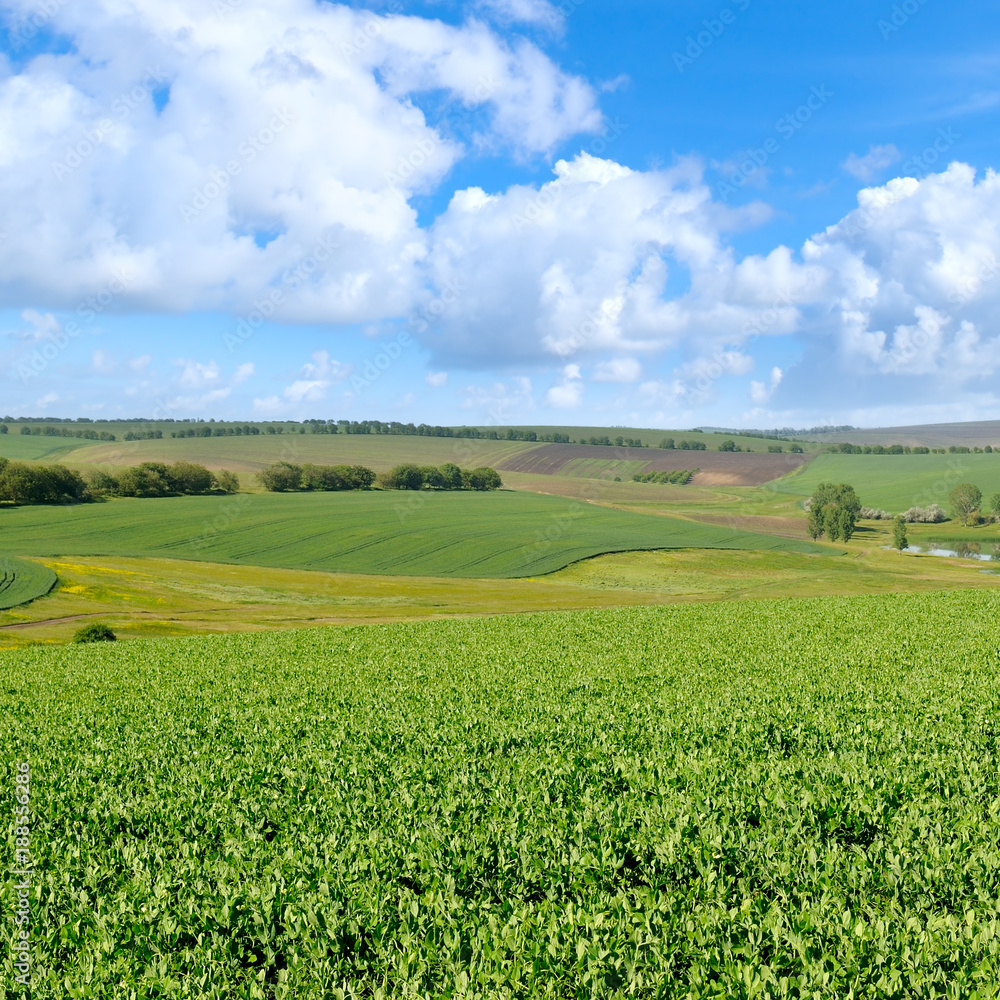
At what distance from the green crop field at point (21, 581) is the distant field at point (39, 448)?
105 meters

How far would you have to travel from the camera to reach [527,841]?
9242 millimetres

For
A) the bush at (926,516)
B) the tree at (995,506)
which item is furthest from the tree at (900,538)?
the tree at (995,506)

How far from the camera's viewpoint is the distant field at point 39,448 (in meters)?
173

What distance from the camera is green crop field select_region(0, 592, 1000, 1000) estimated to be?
6.90m

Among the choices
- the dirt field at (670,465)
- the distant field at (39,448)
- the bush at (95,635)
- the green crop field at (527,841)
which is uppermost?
the distant field at (39,448)

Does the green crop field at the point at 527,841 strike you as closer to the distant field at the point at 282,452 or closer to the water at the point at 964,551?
the water at the point at 964,551

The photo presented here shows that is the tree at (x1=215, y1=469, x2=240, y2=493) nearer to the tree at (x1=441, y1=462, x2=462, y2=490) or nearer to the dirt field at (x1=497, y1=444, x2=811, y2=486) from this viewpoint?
the tree at (x1=441, y1=462, x2=462, y2=490)

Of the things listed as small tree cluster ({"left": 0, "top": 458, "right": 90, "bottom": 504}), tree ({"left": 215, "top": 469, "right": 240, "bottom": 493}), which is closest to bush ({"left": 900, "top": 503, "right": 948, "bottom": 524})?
tree ({"left": 215, "top": 469, "right": 240, "bottom": 493})

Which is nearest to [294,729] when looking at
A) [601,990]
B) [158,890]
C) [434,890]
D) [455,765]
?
[455,765]

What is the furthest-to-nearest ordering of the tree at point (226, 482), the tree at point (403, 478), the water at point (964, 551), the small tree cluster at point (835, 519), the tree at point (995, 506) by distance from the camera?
the tree at point (403, 478), the tree at point (995, 506), the tree at point (226, 482), the small tree cluster at point (835, 519), the water at point (964, 551)

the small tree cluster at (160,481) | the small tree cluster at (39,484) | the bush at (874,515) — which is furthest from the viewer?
the bush at (874,515)

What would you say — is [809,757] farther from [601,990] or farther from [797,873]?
[601,990]

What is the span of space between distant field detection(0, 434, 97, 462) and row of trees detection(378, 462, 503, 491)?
7531cm

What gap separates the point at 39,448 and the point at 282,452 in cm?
6844
